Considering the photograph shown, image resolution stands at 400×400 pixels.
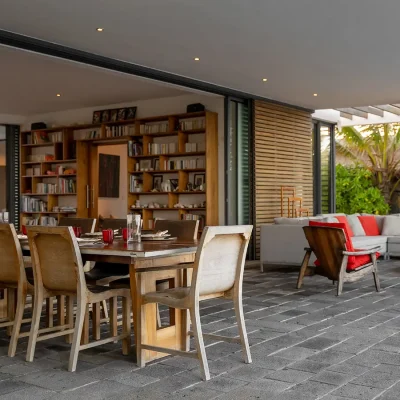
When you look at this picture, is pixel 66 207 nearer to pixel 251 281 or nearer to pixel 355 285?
pixel 251 281

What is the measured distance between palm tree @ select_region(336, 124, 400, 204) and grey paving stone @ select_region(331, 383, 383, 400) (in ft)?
42.1

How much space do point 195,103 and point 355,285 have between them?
4.45 meters

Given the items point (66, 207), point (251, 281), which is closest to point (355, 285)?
point (251, 281)

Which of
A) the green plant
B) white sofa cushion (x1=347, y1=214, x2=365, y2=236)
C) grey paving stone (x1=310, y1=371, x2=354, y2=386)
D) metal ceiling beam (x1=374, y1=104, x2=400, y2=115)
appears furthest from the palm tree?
grey paving stone (x1=310, y1=371, x2=354, y2=386)

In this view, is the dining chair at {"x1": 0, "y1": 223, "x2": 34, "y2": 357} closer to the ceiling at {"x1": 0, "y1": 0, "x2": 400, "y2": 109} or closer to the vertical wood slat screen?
the ceiling at {"x1": 0, "y1": 0, "x2": 400, "y2": 109}

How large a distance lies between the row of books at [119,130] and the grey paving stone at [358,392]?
26.3 ft

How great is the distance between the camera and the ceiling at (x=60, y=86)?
823cm

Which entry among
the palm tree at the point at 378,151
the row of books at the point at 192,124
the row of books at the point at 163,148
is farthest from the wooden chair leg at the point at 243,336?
the palm tree at the point at 378,151

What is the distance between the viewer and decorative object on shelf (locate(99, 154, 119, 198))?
12.5 m

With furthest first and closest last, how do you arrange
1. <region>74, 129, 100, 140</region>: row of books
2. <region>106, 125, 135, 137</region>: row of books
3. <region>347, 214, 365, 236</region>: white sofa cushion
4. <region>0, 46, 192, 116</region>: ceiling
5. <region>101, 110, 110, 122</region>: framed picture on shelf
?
<region>74, 129, 100, 140</region>: row of books → <region>101, 110, 110, 122</region>: framed picture on shelf → <region>106, 125, 135, 137</region>: row of books → <region>347, 214, 365, 236</region>: white sofa cushion → <region>0, 46, 192, 116</region>: ceiling

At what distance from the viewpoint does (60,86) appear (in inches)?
384

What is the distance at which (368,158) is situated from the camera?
16328 millimetres

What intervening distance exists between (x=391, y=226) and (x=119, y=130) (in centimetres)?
511

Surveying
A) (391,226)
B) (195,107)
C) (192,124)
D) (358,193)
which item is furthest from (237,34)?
(358,193)
